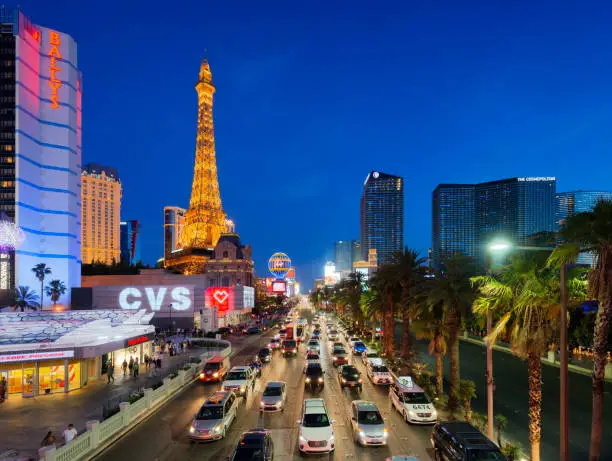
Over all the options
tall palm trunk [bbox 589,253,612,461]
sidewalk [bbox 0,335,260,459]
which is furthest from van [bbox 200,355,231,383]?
tall palm trunk [bbox 589,253,612,461]

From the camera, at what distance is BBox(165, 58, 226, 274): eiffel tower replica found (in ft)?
482

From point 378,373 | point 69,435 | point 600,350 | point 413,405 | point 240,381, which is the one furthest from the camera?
point 378,373

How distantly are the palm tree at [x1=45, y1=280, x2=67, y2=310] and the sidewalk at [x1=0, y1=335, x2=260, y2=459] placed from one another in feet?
172

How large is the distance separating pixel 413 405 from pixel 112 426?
13.6 metres

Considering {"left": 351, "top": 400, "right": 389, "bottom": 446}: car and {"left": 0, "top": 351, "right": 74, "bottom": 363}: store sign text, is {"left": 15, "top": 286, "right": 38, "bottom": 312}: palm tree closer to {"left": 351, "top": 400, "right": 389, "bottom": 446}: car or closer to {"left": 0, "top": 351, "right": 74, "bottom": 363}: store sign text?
{"left": 0, "top": 351, "right": 74, "bottom": 363}: store sign text

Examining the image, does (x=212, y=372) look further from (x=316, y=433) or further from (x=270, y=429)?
(x=316, y=433)

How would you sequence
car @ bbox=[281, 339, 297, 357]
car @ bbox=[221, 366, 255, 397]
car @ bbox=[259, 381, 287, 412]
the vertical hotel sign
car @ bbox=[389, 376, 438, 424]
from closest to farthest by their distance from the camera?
car @ bbox=[389, 376, 438, 424], car @ bbox=[259, 381, 287, 412], car @ bbox=[221, 366, 255, 397], car @ bbox=[281, 339, 297, 357], the vertical hotel sign

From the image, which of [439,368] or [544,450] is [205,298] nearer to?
[439,368]

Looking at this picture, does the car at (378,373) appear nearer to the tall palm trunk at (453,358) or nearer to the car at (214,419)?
the tall palm trunk at (453,358)

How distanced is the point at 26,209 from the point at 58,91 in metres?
23.5

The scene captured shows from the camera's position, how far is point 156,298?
66.9 m

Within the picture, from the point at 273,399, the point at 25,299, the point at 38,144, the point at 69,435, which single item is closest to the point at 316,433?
the point at 273,399

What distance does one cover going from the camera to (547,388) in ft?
116

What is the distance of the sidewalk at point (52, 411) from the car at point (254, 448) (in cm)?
822
